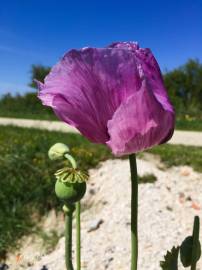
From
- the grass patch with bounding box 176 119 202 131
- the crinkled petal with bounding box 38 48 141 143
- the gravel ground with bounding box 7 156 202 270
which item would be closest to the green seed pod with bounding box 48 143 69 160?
the crinkled petal with bounding box 38 48 141 143

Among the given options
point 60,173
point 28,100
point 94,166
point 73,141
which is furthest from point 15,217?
point 28,100

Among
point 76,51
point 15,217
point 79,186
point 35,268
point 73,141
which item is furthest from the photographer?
point 73,141

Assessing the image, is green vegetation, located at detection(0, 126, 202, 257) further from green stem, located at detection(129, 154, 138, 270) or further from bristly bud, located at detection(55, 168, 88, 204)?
green stem, located at detection(129, 154, 138, 270)

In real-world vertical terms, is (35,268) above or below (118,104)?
below

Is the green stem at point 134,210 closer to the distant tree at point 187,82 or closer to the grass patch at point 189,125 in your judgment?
the grass patch at point 189,125

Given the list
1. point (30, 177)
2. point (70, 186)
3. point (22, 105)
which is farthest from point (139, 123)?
point (22, 105)

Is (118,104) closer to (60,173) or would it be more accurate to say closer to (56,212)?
(60,173)

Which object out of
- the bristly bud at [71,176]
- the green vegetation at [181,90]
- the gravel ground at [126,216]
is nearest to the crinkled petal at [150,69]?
the bristly bud at [71,176]
